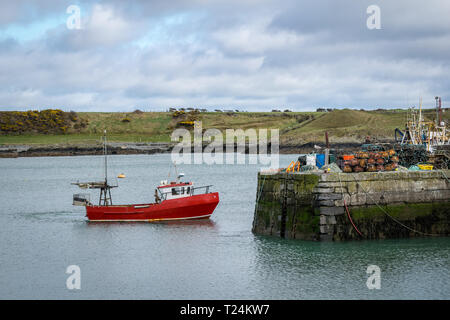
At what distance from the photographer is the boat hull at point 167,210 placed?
35844 millimetres

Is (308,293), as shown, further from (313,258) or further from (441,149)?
(441,149)

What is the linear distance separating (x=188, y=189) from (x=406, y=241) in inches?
545

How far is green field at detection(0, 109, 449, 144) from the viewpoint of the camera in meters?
133

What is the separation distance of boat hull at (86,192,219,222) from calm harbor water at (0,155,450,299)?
56 cm

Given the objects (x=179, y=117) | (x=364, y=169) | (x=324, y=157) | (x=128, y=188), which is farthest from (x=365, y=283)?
(x=179, y=117)

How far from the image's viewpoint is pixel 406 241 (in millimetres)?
25797

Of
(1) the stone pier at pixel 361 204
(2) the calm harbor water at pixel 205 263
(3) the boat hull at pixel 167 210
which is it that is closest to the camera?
(2) the calm harbor water at pixel 205 263

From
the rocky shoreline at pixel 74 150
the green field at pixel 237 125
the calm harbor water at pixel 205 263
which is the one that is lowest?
the calm harbor water at pixel 205 263

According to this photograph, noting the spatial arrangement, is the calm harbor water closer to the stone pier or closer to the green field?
the stone pier

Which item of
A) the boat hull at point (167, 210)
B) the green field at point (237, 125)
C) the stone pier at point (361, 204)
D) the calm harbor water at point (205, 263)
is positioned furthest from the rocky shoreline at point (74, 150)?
the stone pier at point (361, 204)

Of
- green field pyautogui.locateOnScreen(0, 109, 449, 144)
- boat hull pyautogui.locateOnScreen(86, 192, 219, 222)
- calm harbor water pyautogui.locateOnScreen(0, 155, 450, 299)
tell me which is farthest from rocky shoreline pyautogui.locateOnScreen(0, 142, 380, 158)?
calm harbor water pyautogui.locateOnScreen(0, 155, 450, 299)

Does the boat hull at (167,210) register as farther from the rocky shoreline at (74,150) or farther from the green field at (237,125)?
the rocky shoreline at (74,150)

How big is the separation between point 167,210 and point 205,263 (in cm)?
1043

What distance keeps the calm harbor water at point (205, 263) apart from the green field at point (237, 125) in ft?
312
